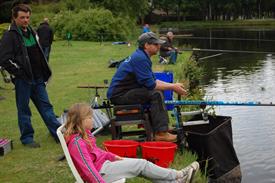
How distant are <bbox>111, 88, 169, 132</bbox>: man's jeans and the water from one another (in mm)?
1580

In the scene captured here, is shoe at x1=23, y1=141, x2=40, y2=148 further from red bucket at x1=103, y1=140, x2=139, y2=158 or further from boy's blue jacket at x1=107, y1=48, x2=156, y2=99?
red bucket at x1=103, y1=140, x2=139, y2=158

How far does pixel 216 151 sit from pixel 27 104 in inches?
97.3

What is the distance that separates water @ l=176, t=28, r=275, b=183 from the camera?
298 inches

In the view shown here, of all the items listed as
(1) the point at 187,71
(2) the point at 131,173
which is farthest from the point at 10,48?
(1) the point at 187,71

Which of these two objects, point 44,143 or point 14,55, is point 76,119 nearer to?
point 14,55

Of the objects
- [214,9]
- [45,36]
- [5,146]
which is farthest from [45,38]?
[214,9]

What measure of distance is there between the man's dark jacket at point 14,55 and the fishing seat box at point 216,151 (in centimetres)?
217

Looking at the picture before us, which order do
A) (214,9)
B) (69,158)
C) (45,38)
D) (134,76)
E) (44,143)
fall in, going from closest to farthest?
(69,158) → (134,76) → (44,143) → (45,38) → (214,9)

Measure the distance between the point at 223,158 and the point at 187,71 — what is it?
9214 millimetres

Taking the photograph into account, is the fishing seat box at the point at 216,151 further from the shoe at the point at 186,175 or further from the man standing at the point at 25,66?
the man standing at the point at 25,66

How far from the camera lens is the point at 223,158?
20.7 feet

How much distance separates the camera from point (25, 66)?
6297 millimetres

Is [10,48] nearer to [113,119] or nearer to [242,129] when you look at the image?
[113,119]

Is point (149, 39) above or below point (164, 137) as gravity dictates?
above
